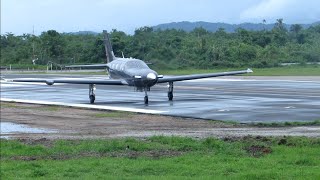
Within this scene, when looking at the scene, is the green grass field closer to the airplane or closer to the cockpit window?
the airplane

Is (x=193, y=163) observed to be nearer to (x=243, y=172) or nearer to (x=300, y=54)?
(x=243, y=172)

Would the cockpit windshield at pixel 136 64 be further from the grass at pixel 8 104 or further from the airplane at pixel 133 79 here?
the grass at pixel 8 104

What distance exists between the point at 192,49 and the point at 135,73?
2056 inches

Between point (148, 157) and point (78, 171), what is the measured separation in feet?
8.00

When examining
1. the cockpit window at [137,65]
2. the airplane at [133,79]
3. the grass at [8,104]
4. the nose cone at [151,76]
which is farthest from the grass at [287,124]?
the grass at [8,104]

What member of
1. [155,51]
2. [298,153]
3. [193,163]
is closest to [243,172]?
[193,163]

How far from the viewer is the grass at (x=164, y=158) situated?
12914 mm

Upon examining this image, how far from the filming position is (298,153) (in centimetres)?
1534

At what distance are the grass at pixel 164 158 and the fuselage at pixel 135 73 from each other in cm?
1687

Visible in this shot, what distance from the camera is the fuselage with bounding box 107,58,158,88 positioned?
3579 cm

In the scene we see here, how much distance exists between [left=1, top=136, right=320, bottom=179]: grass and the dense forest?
5104 cm

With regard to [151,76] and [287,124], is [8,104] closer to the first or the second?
[151,76]

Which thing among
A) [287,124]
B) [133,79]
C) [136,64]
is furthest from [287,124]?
[136,64]

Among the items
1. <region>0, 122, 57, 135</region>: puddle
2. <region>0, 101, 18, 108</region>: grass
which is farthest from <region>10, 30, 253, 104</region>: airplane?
<region>0, 122, 57, 135</region>: puddle
